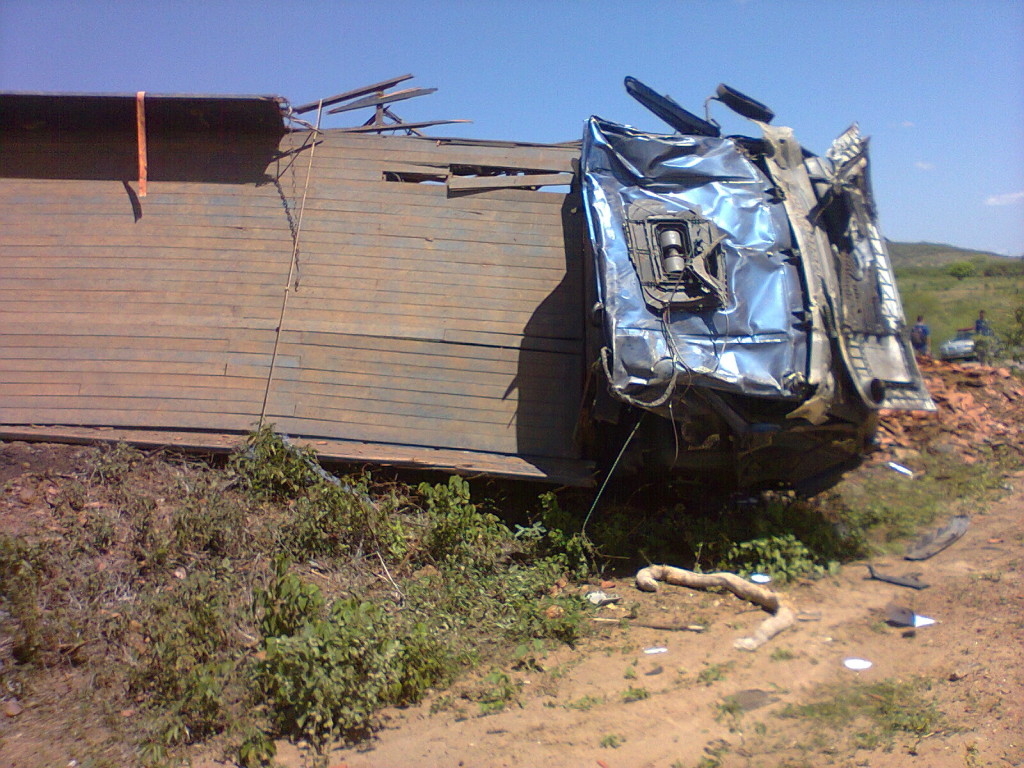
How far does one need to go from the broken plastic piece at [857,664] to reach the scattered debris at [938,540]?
226 centimetres

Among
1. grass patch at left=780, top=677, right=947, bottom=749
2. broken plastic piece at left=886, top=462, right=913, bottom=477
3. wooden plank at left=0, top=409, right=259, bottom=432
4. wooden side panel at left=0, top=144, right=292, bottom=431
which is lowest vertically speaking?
grass patch at left=780, top=677, right=947, bottom=749

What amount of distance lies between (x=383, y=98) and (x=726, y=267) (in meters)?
4.99

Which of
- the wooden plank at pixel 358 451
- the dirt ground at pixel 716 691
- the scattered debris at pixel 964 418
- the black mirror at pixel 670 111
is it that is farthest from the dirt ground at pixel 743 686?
the black mirror at pixel 670 111

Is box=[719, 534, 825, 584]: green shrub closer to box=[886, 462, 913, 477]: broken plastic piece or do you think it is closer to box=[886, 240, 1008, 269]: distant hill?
box=[886, 462, 913, 477]: broken plastic piece

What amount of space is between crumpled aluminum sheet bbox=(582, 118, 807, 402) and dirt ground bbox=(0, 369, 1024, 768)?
5.68 feet

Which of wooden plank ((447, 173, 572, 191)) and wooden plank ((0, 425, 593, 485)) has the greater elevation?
wooden plank ((447, 173, 572, 191))

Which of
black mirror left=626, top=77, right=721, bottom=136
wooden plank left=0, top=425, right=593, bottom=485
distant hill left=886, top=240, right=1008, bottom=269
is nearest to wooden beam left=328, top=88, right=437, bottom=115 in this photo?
black mirror left=626, top=77, right=721, bottom=136

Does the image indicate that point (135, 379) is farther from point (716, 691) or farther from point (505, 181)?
point (716, 691)

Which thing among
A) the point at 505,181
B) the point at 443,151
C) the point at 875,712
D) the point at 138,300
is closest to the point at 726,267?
the point at 505,181

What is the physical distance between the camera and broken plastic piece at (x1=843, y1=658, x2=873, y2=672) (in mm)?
4641

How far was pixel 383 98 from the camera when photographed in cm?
Result: 898

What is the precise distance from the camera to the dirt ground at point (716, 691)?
12.4 ft

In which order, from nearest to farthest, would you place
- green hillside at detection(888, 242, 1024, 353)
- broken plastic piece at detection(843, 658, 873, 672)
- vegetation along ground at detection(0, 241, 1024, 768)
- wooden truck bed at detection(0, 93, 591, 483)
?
vegetation along ground at detection(0, 241, 1024, 768), broken plastic piece at detection(843, 658, 873, 672), wooden truck bed at detection(0, 93, 591, 483), green hillside at detection(888, 242, 1024, 353)

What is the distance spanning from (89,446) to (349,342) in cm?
257
